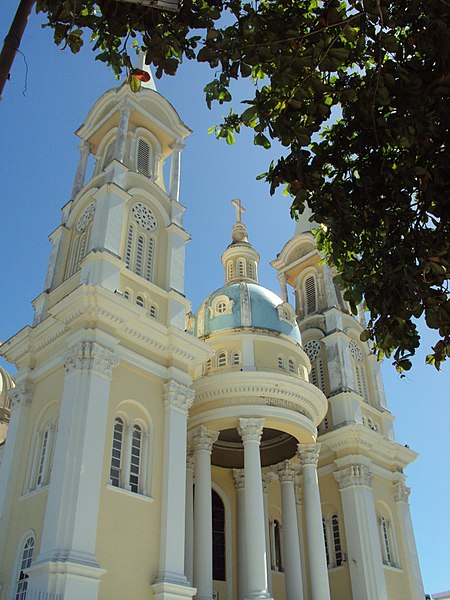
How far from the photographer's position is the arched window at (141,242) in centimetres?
2303

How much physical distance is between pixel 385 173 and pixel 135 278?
1436 centimetres

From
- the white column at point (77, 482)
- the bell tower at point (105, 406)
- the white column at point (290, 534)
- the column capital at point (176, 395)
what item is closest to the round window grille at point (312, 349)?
the white column at point (290, 534)

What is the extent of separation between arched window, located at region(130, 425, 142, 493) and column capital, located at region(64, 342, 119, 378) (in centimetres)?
212

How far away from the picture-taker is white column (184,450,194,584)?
2210cm

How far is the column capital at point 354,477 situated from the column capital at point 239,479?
410 cm

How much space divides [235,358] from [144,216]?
22.1 ft

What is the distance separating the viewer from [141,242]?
23.8 metres

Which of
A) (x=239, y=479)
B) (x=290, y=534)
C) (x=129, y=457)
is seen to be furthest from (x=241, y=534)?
(x=129, y=457)

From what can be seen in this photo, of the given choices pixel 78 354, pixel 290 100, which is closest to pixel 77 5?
pixel 290 100

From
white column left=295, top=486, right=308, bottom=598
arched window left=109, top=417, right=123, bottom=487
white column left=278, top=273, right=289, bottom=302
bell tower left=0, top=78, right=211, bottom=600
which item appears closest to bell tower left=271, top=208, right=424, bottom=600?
white column left=295, top=486, right=308, bottom=598

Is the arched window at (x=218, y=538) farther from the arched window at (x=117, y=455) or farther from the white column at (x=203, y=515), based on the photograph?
the arched window at (x=117, y=455)

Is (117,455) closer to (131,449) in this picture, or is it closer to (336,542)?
(131,449)

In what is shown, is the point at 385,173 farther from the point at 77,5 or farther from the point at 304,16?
the point at 77,5

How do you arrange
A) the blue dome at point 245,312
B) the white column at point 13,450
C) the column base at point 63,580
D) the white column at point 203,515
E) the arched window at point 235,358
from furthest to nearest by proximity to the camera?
1. the blue dome at point 245,312
2. the arched window at point 235,358
3. the white column at point 203,515
4. the white column at point 13,450
5. the column base at point 63,580
